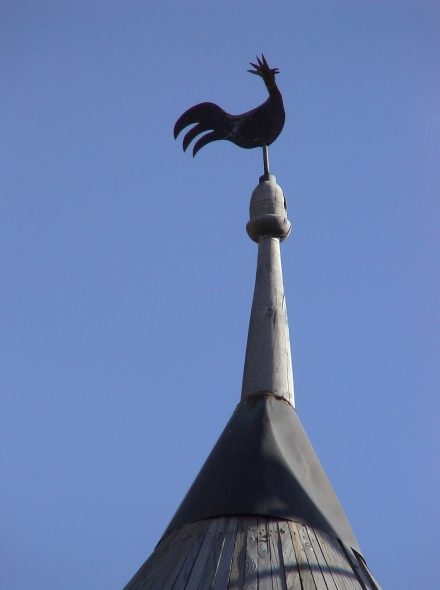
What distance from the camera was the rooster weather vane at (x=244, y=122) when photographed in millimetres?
9109

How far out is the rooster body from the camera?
29.9ft

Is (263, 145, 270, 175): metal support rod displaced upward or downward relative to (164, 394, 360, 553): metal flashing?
upward

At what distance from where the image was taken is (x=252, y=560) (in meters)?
6.02

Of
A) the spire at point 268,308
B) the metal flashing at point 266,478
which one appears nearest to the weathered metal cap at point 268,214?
the spire at point 268,308

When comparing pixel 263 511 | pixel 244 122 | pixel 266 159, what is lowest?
pixel 263 511

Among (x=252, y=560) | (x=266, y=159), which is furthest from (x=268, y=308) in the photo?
(x=252, y=560)

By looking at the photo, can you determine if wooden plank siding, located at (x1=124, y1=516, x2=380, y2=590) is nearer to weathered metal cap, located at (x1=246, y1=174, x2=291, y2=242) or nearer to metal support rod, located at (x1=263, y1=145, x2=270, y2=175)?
weathered metal cap, located at (x1=246, y1=174, x2=291, y2=242)

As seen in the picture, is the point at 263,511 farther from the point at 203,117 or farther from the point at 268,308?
the point at 203,117

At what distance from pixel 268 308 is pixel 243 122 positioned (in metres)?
1.89

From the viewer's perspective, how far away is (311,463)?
23.2 ft

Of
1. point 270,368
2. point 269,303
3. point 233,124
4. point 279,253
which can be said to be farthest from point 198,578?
point 233,124

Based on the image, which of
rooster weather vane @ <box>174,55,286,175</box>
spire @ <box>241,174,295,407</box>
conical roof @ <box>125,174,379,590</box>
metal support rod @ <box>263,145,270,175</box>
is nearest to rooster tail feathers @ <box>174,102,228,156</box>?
rooster weather vane @ <box>174,55,286,175</box>

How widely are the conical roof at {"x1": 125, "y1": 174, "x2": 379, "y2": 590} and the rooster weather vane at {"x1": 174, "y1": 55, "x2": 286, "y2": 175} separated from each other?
65.8 inches

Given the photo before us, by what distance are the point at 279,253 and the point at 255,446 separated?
1.84m
